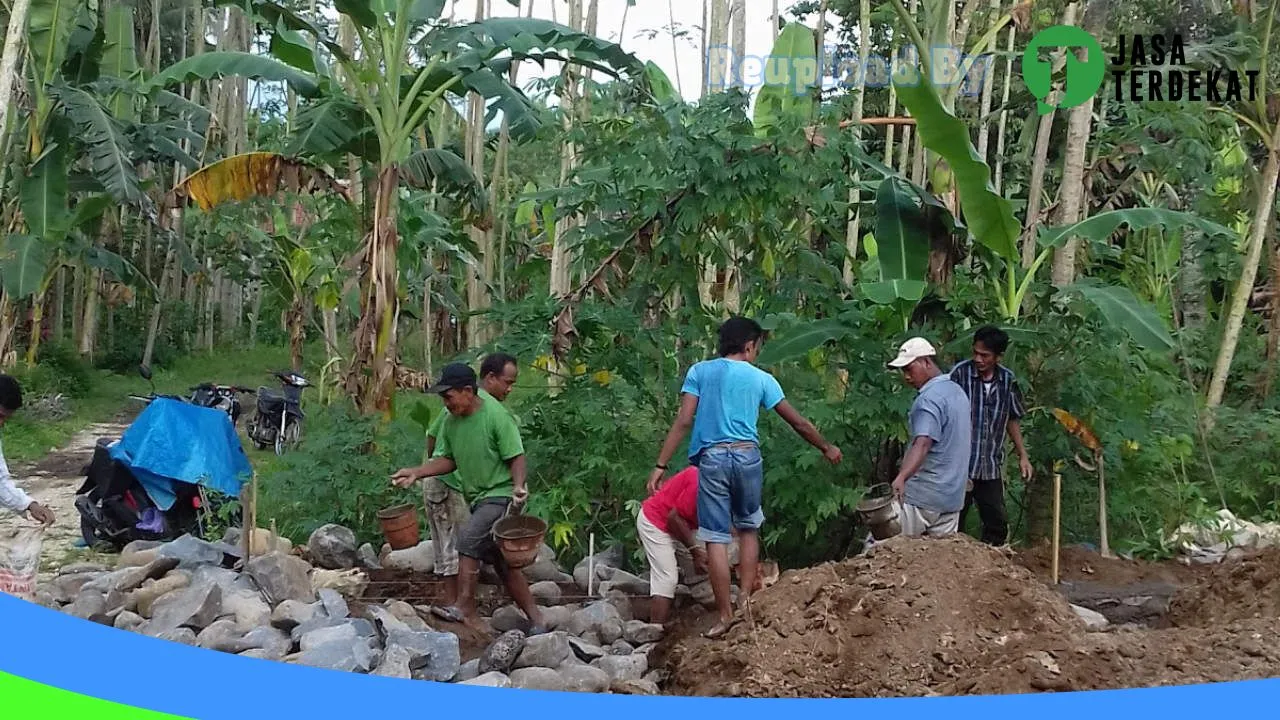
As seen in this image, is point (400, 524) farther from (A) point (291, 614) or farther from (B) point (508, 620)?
(A) point (291, 614)

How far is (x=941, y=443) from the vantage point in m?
5.26

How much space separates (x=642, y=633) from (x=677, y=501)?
2.13 ft

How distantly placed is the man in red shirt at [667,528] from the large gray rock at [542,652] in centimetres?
78

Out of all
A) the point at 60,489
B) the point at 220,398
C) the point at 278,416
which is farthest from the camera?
the point at 278,416

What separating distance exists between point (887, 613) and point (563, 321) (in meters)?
3.07

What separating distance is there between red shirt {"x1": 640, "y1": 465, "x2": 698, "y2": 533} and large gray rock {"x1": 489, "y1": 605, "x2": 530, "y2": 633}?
0.81m

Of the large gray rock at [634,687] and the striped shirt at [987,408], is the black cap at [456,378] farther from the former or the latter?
the striped shirt at [987,408]

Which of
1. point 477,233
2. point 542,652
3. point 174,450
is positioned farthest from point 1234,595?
point 477,233

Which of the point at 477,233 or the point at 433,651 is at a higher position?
the point at 477,233

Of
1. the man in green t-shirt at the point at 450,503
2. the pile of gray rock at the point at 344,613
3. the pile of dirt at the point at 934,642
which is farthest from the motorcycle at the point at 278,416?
the pile of dirt at the point at 934,642

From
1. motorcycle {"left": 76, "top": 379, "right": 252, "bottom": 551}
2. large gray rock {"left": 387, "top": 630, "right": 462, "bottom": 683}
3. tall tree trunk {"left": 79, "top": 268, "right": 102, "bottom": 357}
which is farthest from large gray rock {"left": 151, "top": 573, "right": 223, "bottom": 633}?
tall tree trunk {"left": 79, "top": 268, "right": 102, "bottom": 357}

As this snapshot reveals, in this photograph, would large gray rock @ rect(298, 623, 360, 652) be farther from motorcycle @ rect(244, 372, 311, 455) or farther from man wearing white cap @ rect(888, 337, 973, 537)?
motorcycle @ rect(244, 372, 311, 455)

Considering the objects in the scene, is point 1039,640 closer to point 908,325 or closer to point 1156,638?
point 1156,638

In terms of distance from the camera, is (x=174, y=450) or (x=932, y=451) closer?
(x=932, y=451)
